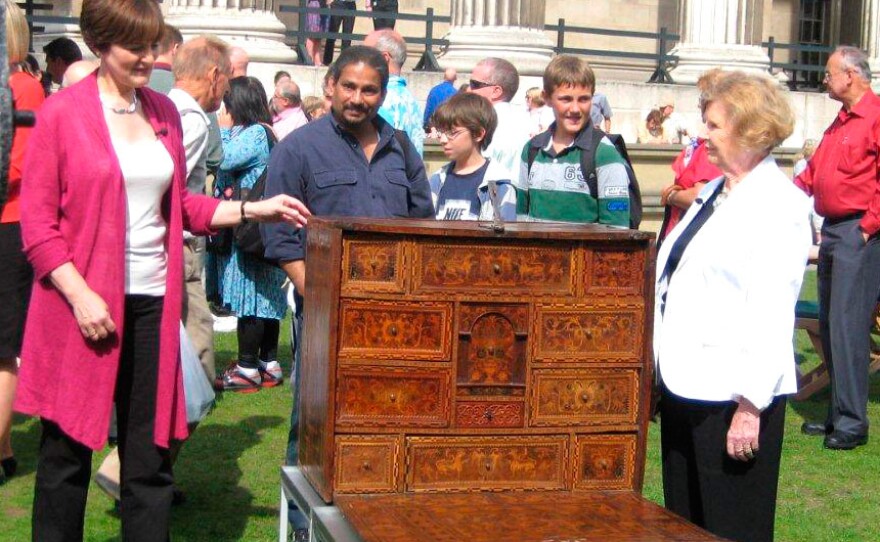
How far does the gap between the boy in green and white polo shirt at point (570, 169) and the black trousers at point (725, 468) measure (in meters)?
2.08

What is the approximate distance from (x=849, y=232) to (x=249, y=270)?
3573mm

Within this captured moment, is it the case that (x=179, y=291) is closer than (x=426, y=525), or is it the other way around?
(x=426, y=525)

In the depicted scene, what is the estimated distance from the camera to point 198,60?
6176mm

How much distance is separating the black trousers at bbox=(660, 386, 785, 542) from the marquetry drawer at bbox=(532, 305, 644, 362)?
208 mm

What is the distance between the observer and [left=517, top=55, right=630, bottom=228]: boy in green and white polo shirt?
21.4ft

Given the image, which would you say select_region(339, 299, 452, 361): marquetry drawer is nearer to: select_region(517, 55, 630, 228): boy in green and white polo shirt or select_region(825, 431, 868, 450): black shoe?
select_region(517, 55, 630, 228): boy in green and white polo shirt

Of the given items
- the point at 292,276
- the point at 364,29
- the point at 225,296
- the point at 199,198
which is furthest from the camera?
the point at 364,29

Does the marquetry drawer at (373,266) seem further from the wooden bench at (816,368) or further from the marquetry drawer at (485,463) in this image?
the wooden bench at (816,368)

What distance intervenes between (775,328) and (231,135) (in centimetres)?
552

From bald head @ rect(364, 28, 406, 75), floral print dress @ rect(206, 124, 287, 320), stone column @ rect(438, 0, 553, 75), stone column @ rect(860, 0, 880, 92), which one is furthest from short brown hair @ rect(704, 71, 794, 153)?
stone column @ rect(860, 0, 880, 92)

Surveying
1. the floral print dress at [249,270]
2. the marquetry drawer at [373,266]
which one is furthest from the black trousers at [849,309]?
the marquetry drawer at [373,266]

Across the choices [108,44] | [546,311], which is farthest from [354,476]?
[108,44]

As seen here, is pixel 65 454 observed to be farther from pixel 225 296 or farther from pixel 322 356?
pixel 225 296

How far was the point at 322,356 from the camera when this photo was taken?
4414mm
